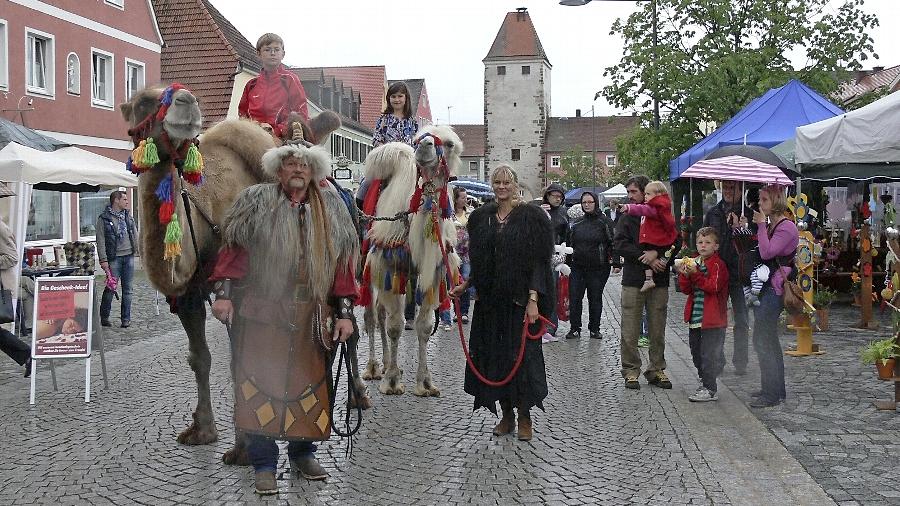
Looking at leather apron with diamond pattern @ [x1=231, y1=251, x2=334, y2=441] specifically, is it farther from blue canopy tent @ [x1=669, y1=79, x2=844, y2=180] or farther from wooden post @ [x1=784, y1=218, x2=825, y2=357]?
blue canopy tent @ [x1=669, y1=79, x2=844, y2=180]

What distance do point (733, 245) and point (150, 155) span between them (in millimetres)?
5253

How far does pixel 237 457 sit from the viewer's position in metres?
5.61

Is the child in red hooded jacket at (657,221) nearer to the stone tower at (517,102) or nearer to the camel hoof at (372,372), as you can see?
the camel hoof at (372,372)

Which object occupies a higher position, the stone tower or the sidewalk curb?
the stone tower

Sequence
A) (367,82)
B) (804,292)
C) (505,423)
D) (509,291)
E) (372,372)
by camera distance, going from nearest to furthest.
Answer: (509,291) < (505,423) < (372,372) < (804,292) < (367,82)

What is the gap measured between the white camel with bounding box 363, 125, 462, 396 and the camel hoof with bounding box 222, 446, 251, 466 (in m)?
2.44

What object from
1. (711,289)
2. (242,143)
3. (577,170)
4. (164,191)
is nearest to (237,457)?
(164,191)

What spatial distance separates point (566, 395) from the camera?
813 centimetres

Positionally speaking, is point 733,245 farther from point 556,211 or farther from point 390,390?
point 556,211

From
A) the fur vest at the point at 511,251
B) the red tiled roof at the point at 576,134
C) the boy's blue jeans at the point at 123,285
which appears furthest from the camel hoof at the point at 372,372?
the red tiled roof at the point at 576,134

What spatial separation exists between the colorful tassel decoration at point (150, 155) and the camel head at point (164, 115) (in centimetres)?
8

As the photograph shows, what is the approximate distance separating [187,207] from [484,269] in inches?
84.1

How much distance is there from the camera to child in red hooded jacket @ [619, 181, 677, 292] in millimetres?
8172

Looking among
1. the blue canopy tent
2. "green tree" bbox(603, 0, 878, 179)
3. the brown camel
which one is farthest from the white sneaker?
"green tree" bbox(603, 0, 878, 179)
